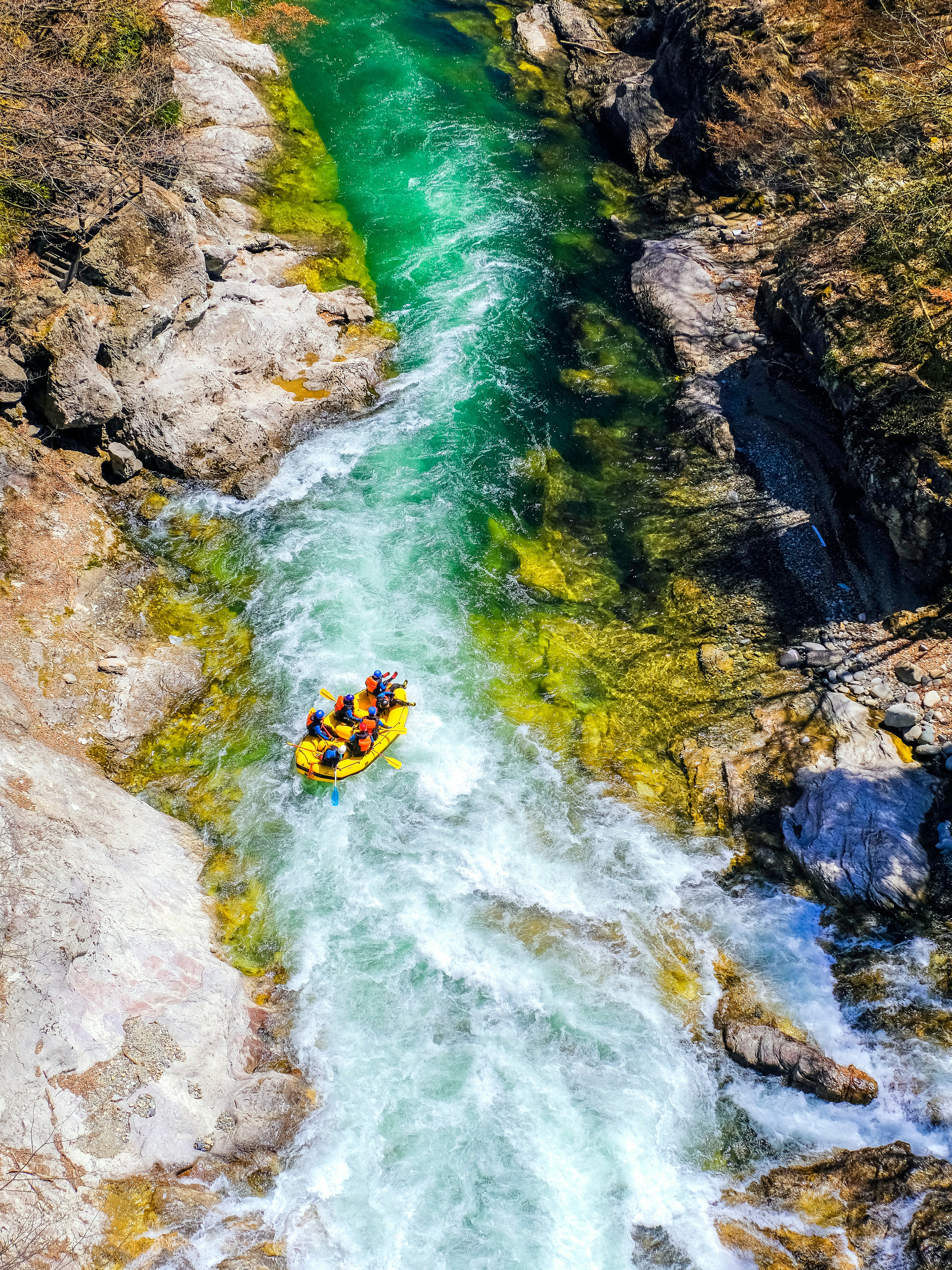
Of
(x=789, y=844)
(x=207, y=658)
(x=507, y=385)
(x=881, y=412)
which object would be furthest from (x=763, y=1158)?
(x=507, y=385)

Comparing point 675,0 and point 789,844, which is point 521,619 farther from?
point 675,0

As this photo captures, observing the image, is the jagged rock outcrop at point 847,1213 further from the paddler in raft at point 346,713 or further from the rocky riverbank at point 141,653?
the paddler in raft at point 346,713

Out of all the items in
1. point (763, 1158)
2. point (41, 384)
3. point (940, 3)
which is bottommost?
point (763, 1158)

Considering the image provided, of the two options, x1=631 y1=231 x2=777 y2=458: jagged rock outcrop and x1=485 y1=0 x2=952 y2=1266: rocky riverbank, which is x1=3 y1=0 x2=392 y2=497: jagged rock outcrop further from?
x1=631 y1=231 x2=777 y2=458: jagged rock outcrop

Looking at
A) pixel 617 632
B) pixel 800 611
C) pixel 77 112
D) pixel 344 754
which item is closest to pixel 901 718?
pixel 800 611

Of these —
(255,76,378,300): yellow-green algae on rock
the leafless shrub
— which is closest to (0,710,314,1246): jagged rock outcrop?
the leafless shrub

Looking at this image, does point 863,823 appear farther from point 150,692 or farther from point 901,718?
point 150,692
